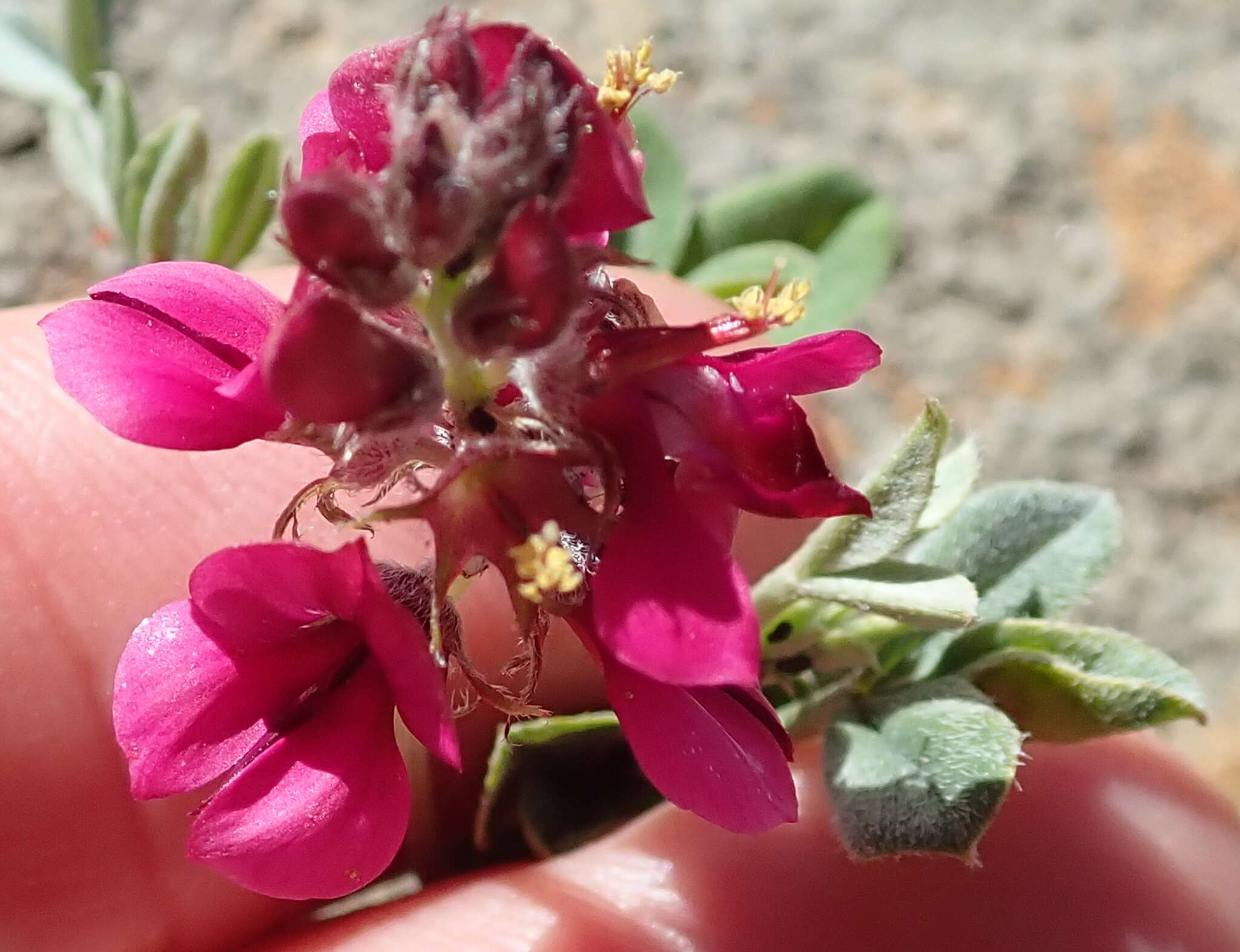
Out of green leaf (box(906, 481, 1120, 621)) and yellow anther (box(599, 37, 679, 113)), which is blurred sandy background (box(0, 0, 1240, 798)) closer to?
green leaf (box(906, 481, 1120, 621))

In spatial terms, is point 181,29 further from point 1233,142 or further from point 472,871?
point 1233,142

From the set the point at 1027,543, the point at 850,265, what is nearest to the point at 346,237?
the point at 1027,543

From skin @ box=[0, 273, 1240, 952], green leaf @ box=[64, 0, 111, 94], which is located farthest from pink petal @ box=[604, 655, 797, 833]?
green leaf @ box=[64, 0, 111, 94]

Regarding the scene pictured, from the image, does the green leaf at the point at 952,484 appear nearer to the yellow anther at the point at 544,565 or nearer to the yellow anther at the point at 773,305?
the yellow anther at the point at 773,305

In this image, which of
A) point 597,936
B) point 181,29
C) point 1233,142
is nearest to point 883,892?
point 597,936

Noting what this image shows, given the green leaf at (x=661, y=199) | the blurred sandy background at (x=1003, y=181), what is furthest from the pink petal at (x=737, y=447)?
A: the blurred sandy background at (x=1003, y=181)
